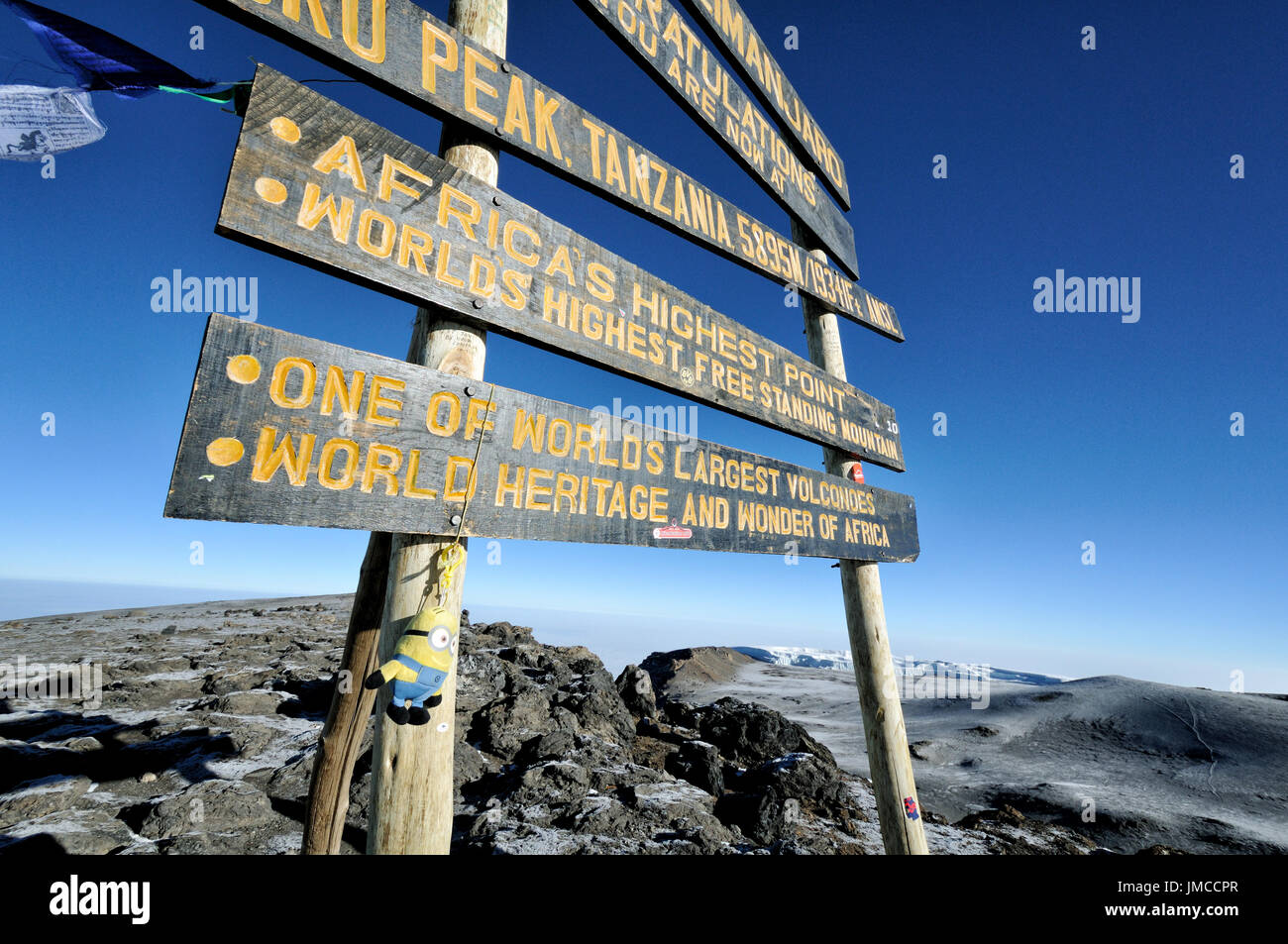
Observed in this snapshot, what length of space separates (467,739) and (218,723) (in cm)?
337

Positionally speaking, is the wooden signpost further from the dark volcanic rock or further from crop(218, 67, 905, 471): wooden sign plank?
the dark volcanic rock

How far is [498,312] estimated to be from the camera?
176 cm

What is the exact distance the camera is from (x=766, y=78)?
4.02 meters

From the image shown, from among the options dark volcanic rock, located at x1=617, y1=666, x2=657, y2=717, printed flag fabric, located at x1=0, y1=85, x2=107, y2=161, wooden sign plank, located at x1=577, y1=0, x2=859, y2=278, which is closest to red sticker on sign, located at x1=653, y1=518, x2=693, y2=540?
printed flag fabric, located at x1=0, y1=85, x2=107, y2=161

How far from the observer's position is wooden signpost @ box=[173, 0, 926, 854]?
4.24ft

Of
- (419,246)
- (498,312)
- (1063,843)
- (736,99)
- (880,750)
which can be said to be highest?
(736,99)

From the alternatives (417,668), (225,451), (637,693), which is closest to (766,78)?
(225,451)

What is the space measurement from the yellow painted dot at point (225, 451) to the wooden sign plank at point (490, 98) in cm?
126

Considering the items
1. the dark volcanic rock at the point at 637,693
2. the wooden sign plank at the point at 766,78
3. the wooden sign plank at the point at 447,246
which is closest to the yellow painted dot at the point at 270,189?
the wooden sign plank at the point at 447,246

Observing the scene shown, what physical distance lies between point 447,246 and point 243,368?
2.43ft

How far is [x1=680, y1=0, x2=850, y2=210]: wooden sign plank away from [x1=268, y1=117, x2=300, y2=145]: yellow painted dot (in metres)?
3.23

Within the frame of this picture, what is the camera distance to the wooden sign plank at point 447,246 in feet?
4.44
